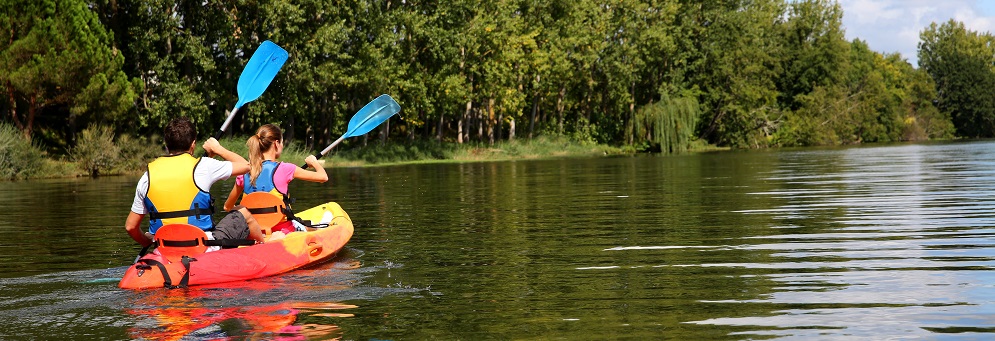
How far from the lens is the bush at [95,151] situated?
36.2 m

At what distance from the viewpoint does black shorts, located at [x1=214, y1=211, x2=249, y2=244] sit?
9645 millimetres

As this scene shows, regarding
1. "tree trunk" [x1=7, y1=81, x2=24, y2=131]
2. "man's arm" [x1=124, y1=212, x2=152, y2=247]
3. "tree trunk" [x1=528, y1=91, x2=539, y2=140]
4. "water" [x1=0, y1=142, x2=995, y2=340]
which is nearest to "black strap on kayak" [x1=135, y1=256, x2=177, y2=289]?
"water" [x1=0, y1=142, x2=995, y2=340]

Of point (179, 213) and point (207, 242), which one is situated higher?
point (179, 213)

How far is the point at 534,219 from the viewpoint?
1497 centimetres

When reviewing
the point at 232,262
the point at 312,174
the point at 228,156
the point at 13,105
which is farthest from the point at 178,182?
the point at 13,105

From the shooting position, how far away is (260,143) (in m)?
10.6

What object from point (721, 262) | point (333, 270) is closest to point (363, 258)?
point (333, 270)

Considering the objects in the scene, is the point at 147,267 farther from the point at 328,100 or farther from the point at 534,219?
the point at 328,100

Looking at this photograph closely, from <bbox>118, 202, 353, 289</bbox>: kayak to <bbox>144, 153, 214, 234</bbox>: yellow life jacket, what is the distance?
0.33 metres

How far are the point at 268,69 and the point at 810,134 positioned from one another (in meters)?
64.2

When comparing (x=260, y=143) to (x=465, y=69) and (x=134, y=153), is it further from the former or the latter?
(x=465, y=69)

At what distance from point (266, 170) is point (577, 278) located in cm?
351

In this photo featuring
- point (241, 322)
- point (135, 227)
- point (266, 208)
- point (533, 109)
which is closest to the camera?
point (241, 322)

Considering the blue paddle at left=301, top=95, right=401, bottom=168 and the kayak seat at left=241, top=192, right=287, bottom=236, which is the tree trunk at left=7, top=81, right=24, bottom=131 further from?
the kayak seat at left=241, top=192, right=287, bottom=236
